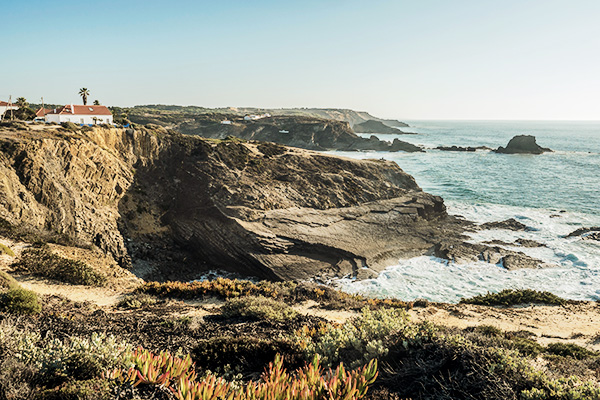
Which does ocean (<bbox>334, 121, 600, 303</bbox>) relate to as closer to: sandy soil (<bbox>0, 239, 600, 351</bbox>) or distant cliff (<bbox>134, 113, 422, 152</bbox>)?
sandy soil (<bbox>0, 239, 600, 351</bbox>)

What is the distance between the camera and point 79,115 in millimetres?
41750

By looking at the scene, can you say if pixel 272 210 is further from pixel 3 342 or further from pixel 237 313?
pixel 3 342

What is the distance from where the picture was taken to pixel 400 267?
1121 inches

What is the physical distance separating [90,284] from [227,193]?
50.7ft

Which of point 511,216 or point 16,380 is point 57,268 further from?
point 511,216

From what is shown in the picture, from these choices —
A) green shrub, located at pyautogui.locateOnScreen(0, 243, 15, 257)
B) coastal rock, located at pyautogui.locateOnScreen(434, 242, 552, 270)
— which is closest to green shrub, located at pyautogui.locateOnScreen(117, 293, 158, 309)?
green shrub, located at pyautogui.locateOnScreen(0, 243, 15, 257)

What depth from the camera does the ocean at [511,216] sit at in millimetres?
25078

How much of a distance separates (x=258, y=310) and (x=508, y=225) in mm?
34002

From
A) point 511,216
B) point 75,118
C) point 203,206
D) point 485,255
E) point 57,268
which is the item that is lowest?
point 485,255

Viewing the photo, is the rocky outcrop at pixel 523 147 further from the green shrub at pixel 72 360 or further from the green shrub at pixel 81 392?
the green shrub at pixel 81 392

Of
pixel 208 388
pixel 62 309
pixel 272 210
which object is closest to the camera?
pixel 208 388

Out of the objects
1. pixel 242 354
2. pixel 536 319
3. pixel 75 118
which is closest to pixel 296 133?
pixel 75 118

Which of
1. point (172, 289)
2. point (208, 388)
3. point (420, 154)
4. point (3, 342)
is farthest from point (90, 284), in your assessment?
point (420, 154)

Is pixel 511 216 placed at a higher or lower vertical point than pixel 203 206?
lower
